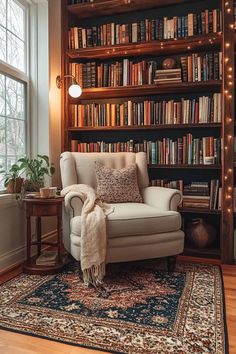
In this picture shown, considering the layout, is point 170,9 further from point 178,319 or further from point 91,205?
point 178,319

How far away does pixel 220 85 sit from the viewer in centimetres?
280

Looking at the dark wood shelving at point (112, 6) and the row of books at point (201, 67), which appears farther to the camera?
the dark wood shelving at point (112, 6)

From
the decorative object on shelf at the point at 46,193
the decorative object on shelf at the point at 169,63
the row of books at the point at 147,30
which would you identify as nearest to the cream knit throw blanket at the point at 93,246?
the decorative object on shelf at the point at 46,193

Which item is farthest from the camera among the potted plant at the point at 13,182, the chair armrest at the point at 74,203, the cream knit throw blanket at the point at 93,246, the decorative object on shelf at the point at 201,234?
the decorative object on shelf at the point at 201,234

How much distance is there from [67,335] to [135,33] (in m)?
2.64

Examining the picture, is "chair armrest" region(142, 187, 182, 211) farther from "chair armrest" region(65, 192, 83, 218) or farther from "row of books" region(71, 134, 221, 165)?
"chair armrest" region(65, 192, 83, 218)

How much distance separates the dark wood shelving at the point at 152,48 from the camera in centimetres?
276

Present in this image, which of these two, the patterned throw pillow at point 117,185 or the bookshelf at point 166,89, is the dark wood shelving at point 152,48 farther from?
the patterned throw pillow at point 117,185

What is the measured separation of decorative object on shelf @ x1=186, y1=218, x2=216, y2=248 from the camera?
9.36 feet

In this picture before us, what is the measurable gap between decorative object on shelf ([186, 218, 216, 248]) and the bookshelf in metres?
0.07

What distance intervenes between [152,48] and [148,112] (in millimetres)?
599

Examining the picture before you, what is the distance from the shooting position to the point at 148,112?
300 centimetres

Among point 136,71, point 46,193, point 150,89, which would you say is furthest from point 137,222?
point 136,71

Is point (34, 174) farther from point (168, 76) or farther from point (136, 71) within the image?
point (168, 76)
